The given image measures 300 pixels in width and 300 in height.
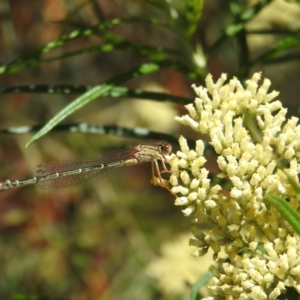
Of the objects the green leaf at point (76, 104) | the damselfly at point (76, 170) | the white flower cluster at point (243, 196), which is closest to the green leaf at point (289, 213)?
the white flower cluster at point (243, 196)

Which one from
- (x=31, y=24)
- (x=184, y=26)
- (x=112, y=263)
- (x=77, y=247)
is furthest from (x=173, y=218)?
(x=31, y=24)

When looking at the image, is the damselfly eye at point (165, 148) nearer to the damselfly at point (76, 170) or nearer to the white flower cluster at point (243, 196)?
the damselfly at point (76, 170)

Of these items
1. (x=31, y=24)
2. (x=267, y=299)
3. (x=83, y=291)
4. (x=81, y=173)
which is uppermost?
(x=31, y=24)

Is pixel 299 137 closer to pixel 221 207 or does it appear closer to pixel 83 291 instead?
pixel 221 207

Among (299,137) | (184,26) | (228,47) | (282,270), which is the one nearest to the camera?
(282,270)

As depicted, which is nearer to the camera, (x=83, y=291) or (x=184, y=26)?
(x=184, y=26)

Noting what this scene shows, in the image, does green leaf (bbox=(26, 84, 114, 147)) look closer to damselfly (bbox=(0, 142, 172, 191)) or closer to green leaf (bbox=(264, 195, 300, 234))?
damselfly (bbox=(0, 142, 172, 191))

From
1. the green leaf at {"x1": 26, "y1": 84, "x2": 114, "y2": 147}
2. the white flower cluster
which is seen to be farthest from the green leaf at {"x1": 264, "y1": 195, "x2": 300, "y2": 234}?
the green leaf at {"x1": 26, "y1": 84, "x2": 114, "y2": 147}

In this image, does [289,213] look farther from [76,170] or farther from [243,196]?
[76,170]
